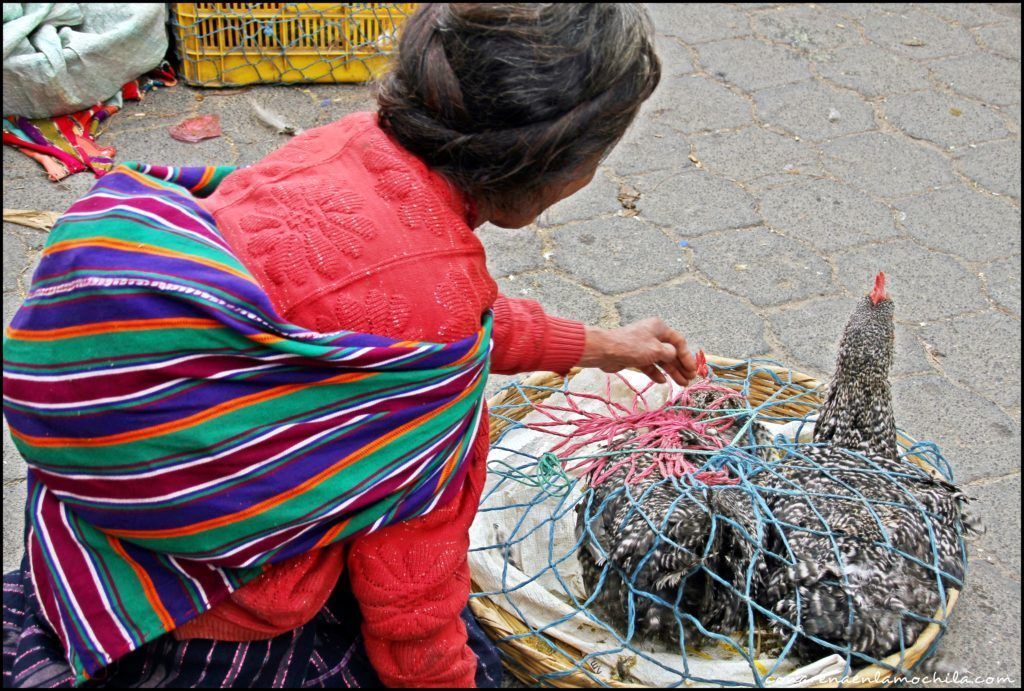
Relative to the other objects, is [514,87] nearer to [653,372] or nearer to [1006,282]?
[653,372]

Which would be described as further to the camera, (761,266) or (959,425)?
(761,266)

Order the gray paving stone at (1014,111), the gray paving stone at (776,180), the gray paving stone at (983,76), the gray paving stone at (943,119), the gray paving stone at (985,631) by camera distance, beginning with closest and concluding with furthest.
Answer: the gray paving stone at (985,631), the gray paving stone at (776,180), the gray paving stone at (943,119), the gray paving stone at (1014,111), the gray paving stone at (983,76)

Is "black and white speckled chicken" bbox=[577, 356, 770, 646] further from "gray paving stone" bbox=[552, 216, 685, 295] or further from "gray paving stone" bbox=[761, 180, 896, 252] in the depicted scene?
"gray paving stone" bbox=[761, 180, 896, 252]

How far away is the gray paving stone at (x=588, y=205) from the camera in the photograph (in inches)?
159

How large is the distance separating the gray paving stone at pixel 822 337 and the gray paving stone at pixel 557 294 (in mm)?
669

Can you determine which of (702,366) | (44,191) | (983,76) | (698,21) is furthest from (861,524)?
(698,21)

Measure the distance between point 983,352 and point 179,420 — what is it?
3.02m

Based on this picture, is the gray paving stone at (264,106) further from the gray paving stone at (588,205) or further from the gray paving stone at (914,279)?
the gray paving stone at (914,279)

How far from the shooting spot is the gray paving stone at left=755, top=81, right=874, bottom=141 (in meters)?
4.67

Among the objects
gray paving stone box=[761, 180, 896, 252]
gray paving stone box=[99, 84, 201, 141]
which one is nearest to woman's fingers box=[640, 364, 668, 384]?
gray paving stone box=[761, 180, 896, 252]

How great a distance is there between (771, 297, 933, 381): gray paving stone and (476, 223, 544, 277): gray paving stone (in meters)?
0.94

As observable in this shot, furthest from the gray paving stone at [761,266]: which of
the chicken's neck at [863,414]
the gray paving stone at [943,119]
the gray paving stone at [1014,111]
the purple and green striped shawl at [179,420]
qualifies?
the purple and green striped shawl at [179,420]

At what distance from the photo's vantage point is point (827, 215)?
411 cm

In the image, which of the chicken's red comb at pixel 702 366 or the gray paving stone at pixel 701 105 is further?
the gray paving stone at pixel 701 105
